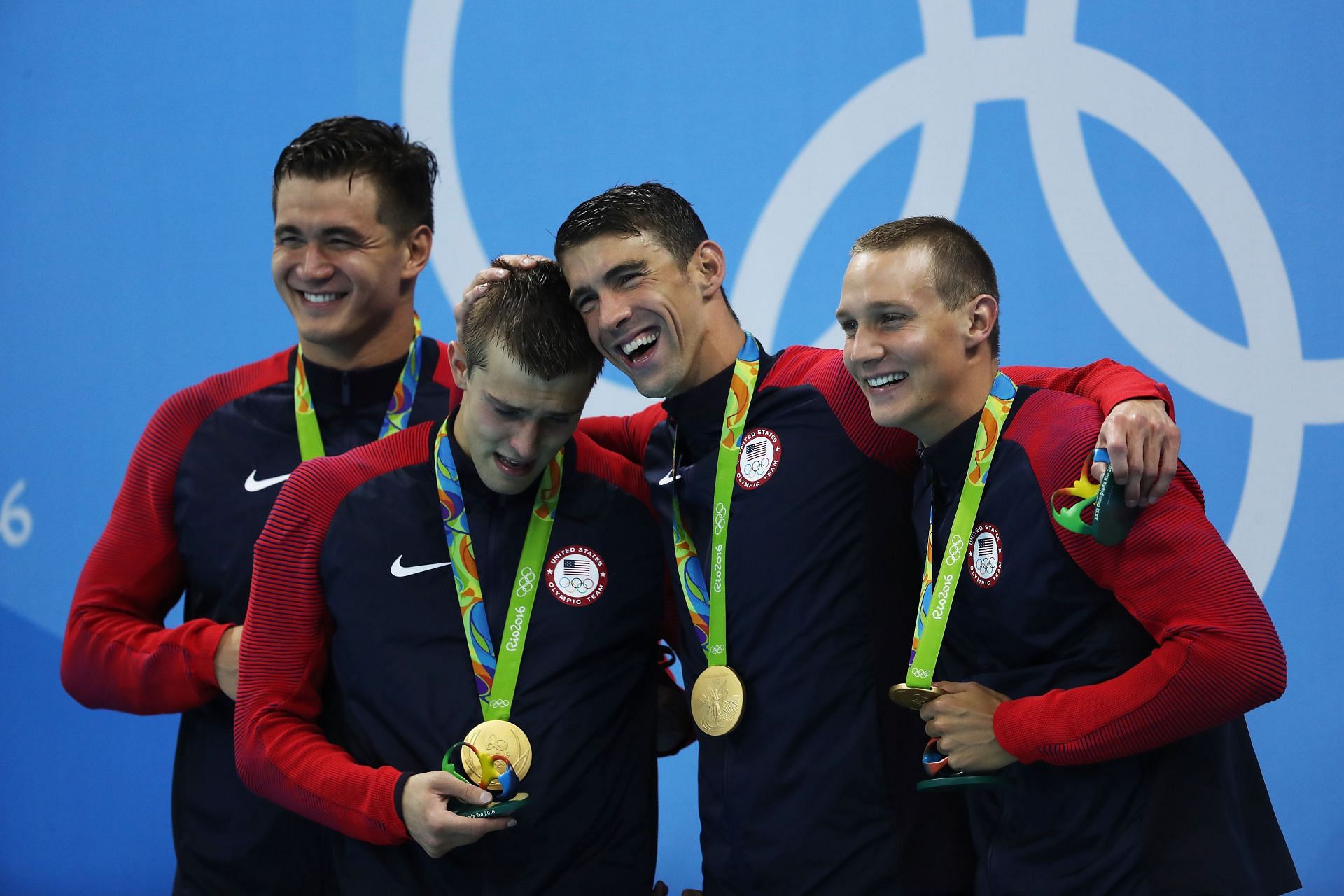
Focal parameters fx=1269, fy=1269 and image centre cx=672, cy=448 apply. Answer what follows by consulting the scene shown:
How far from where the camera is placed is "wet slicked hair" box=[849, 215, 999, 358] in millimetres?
2164

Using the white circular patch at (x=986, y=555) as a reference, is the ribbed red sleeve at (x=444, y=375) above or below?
above

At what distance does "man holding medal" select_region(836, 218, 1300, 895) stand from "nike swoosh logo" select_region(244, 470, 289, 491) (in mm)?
1237

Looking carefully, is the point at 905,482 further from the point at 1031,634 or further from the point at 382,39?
the point at 382,39

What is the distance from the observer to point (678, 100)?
4328 mm

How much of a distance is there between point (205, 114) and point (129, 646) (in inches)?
102

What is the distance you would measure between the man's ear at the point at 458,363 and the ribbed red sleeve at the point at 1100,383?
98 cm

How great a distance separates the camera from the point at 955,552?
2080mm

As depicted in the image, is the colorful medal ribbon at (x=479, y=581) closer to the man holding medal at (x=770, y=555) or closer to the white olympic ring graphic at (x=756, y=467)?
the man holding medal at (x=770, y=555)

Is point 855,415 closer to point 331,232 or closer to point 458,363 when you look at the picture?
point 458,363

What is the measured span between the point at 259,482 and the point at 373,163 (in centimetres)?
75

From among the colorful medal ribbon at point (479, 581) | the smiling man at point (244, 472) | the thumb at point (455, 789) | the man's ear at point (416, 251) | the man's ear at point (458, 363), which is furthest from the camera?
the man's ear at point (416, 251)

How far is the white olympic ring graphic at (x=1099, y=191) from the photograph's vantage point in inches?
155

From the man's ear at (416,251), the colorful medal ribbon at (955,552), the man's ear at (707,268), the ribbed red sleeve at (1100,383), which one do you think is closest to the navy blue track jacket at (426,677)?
the man's ear at (707,268)

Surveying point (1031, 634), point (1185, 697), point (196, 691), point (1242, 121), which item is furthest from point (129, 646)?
point (1242, 121)
